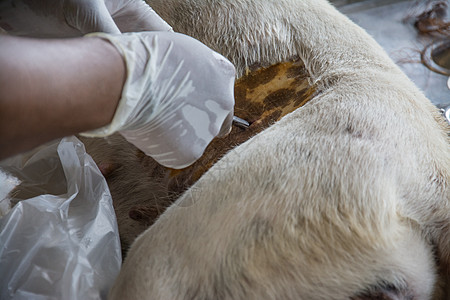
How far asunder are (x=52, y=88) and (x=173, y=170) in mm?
545

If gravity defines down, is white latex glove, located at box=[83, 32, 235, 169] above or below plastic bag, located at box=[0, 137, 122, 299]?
above

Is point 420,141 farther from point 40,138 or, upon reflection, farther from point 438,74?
point 438,74

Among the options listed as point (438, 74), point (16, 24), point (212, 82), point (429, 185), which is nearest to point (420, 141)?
point (429, 185)

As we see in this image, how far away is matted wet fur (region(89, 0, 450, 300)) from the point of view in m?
0.72

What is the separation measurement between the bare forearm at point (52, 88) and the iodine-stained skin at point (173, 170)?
Result: 1.48 feet

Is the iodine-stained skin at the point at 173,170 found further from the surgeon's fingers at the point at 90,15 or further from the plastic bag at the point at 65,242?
the surgeon's fingers at the point at 90,15

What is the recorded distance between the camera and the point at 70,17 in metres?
0.93

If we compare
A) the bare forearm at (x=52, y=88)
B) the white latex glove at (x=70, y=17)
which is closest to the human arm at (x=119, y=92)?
the bare forearm at (x=52, y=88)

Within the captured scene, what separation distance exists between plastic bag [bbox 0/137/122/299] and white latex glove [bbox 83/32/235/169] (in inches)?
8.1

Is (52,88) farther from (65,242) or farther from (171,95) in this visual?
(65,242)

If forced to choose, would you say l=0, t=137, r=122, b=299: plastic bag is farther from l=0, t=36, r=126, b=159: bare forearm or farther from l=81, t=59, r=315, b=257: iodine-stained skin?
l=0, t=36, r=126, b=159: bare forearm

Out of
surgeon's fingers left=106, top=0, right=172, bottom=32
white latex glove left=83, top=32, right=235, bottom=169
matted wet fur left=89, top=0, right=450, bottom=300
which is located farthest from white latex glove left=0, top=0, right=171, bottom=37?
matted wet fur left=89, top=0, right=450, bottom=300

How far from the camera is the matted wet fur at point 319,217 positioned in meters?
0.72

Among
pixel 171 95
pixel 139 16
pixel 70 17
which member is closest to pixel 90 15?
pixel 70 17
